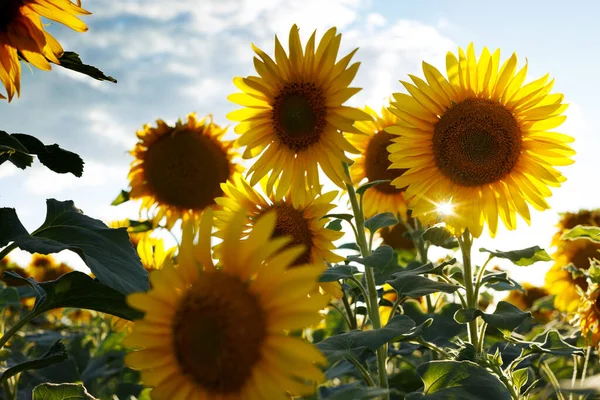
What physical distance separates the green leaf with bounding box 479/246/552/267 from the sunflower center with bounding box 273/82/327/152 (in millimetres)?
826

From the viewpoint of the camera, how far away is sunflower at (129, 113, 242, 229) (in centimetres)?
423

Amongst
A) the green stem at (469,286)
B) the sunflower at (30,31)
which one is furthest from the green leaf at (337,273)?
the sunflower at (30,31)

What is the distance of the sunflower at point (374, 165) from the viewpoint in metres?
3.35

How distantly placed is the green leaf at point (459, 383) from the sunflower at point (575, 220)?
2801 mm

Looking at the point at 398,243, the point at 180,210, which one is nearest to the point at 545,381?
the point at 398,243

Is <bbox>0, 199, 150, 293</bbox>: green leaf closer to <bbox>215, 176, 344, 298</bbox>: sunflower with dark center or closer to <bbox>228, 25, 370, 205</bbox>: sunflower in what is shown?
<bbox>215, 176, 344, 298</bbox>: sunflower with dark center

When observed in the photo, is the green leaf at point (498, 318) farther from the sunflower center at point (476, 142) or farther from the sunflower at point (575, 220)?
the sunflower at point (575, 220)

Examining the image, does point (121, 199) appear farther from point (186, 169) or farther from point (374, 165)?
point (374, 165)

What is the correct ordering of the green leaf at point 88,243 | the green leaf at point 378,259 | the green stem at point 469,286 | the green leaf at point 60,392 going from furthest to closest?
the green stem at point 469,286, the green leaf at point 378,259, the green leaf at point 60,392, the green leaf at point 88,243

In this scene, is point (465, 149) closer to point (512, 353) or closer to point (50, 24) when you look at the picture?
point (512, 353)

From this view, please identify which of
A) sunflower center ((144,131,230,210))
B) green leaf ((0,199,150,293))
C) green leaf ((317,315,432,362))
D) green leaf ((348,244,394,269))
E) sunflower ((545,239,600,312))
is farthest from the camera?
sunflower center ((144,131,230,210))

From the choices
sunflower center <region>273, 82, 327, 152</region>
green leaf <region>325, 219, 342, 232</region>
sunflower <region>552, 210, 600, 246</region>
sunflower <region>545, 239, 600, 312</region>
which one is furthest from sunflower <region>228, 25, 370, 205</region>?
sunflower <region>552, 210, 600, 246</region>

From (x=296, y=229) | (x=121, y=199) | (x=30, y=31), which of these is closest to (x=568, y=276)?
(x=296, y=229)

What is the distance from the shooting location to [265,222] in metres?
1.22
